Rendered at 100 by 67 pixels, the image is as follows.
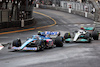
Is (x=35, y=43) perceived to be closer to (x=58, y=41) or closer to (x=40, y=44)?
(x=40, y=44)

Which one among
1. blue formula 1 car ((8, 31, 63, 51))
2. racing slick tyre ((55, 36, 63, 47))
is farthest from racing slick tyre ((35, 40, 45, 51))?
racing slick tyre ((55, 36, 63, 47))

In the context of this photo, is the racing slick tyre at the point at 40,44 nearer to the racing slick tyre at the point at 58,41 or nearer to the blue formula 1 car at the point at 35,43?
the blue formula 1 car at the point at 35,43

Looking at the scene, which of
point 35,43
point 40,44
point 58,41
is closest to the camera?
point 40,44

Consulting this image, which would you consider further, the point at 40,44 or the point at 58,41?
the point at 58,41

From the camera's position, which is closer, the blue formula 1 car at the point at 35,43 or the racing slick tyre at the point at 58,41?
the blue formula 1 car at the point at 35,43

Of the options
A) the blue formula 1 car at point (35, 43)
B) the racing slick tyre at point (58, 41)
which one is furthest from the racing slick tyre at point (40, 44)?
the racing slick tyre at point (58, 41)

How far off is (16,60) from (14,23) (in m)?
22.6

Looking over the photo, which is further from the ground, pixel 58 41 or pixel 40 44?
pixel 40 44

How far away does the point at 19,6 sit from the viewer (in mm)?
39281

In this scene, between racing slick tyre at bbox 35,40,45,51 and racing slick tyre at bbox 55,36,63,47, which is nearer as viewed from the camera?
racing slick tyre at bbox 35,40,45,51

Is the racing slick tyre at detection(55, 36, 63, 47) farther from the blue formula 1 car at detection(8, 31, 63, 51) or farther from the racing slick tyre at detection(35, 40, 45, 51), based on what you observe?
the racing slick tyre at detection(35, 40, 45, 51)

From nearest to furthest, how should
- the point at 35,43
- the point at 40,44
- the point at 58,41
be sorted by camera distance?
1. the point at 40,44
2. the point at 35,43
3. the point at 58,41

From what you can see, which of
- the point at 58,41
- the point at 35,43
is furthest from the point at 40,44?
the point at 58,41

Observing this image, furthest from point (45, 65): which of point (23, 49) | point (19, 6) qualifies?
point (19, 6)
